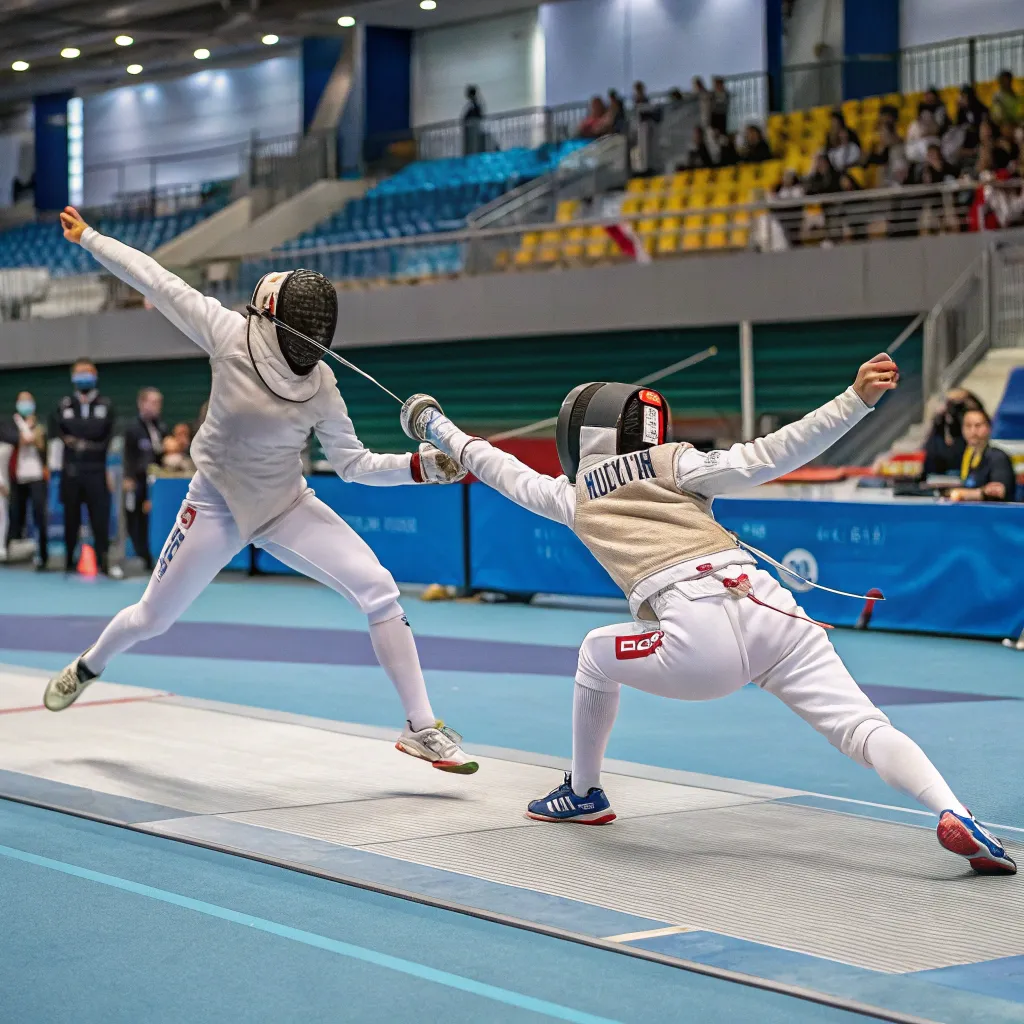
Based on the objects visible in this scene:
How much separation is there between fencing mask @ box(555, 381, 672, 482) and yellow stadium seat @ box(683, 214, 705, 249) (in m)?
A: 11.3

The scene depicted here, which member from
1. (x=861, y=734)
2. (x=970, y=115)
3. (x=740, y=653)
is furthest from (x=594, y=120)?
(x=861, y=734)

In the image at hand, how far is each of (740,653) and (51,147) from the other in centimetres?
2861

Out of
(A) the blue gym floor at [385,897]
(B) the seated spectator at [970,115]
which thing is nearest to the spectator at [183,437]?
(A) the blue gym floor at [385,897]

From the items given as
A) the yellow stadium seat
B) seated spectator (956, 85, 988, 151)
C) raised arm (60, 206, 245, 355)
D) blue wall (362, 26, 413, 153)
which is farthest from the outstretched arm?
blue wall (362, 26, 413, 153)

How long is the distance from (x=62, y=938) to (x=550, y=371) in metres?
14.0

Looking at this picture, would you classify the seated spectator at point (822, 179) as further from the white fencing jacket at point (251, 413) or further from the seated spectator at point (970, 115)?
the white fencing jacket at point (251, 413)

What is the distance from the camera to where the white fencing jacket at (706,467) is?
13.3ft

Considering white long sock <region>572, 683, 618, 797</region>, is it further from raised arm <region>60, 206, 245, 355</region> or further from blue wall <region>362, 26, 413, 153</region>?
blue wall <region>362, 26, 413, 153</region>

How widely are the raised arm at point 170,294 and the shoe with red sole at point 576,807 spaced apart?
1.89 metres

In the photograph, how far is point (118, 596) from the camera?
1261cm

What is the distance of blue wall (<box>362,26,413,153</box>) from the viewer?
2481 centimetres

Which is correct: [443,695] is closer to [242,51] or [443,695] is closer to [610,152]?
[610,152]

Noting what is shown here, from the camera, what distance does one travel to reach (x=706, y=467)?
Result: 4262mm

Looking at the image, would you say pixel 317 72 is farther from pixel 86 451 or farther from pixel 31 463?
pixel 86 451
